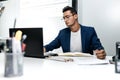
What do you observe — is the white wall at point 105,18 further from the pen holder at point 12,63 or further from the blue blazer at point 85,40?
the pen holder at point 12,63

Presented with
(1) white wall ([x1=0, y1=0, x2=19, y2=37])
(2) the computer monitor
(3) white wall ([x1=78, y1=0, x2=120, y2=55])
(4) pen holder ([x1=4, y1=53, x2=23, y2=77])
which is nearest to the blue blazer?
(3) white wall ([x1=78, y1=0, x2=120, y2=55])

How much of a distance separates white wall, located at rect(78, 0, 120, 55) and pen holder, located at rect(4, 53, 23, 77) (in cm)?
208

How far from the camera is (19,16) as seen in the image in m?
4.03

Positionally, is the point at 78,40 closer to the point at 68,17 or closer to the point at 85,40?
the point at 85,40

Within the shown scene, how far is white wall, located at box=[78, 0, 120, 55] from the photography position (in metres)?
2.92

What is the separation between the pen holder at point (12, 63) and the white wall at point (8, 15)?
10.3ft

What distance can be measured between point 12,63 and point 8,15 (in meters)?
3.32

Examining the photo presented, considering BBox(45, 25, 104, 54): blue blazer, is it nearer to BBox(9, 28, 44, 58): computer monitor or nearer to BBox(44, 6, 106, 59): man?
BBox(44, 6, 106, 59): man

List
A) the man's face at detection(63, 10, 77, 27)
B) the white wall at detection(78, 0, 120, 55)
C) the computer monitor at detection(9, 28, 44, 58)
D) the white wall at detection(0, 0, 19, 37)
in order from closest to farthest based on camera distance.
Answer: the computer monitor at detection(9, 28, 44, 58) → the man's face at detection(63, 10, 77, 27) → the white wall at detection(78, 0, 120, 55) → the white wall at detection(0, 0, 19, 37)

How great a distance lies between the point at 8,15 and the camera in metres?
4.21

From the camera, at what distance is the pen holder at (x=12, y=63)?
1.03 metres

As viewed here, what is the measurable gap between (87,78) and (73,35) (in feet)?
5.15

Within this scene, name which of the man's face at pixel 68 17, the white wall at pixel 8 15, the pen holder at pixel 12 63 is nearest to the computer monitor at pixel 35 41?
the pen holder at pixel 12 63

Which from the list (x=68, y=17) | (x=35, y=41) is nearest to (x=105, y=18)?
(x=68, y=17)
